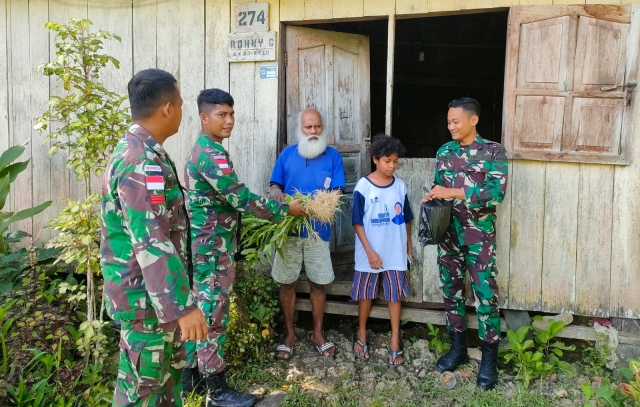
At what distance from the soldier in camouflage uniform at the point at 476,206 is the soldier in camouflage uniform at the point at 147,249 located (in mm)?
2104

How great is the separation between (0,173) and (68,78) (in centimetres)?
86

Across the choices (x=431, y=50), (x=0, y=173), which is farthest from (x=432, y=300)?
(x=431, y=50)

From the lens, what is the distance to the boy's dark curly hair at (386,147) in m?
3.97

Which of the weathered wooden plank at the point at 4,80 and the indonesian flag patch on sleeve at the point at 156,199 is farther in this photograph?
the weathered wooden plank at the point at 4,80

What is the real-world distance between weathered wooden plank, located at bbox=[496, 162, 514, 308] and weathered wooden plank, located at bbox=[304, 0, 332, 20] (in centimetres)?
206

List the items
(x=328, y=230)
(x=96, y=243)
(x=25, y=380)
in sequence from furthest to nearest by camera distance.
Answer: (x=328, y=230), (x=96, y=243), (x=25, y=380)

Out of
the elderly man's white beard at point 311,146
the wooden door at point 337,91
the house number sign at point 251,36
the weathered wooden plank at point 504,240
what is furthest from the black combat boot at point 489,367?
the house number sign at point 251,36

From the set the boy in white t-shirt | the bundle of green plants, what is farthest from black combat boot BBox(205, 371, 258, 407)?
the boy in white t-shirt

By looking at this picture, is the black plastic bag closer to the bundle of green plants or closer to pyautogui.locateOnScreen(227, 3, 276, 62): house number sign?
the bundle of green plants

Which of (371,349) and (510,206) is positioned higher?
(510,206)

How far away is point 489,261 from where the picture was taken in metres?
3.72

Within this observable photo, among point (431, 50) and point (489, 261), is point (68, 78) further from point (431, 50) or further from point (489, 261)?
point (431, 50)

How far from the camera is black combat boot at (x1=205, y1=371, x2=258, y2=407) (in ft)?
11.6

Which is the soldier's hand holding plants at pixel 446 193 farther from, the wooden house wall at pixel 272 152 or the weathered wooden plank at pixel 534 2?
the weathered wooden plank at pixel 534 2
